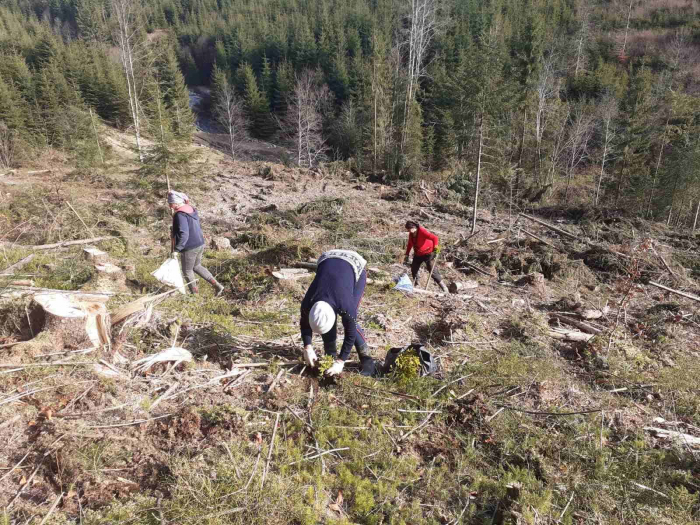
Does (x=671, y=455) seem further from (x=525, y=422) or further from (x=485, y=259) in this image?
(x=485, y=259)

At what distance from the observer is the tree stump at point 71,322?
3.73 metres

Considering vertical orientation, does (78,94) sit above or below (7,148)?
above

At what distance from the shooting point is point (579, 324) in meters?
6.32

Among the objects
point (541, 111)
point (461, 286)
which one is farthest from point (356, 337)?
point (541, 111)

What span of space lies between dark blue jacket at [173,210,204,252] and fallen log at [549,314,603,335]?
6166 mm

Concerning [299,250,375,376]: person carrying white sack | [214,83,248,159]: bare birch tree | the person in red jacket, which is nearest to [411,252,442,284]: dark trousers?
the person in red jacket

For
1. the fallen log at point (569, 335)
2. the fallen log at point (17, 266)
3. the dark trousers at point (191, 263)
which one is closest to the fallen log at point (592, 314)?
the fallen log at point (569, 335)

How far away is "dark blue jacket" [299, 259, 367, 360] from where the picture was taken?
3.59 metres

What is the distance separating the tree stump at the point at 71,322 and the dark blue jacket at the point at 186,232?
6.11ft

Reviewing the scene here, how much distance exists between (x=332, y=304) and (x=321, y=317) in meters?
0.21

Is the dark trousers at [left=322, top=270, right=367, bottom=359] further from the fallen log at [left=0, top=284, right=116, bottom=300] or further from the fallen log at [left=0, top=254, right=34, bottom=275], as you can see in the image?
the fallen log at [left=0, top=254, right=34, bottom=275]

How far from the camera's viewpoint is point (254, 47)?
198 feet

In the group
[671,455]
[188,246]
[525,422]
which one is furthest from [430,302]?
[188,246]

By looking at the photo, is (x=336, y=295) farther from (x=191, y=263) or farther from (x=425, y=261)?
(x=425, y=261)
